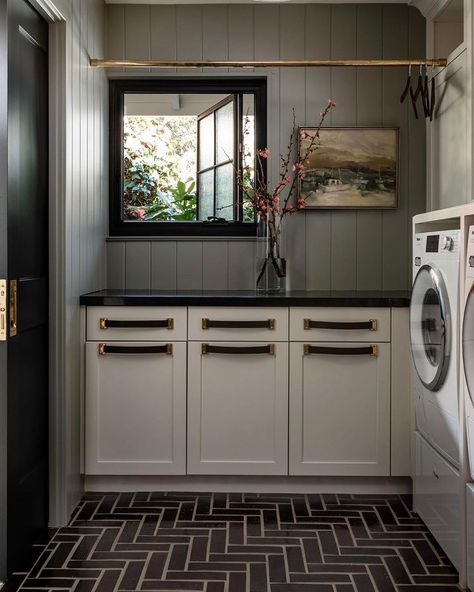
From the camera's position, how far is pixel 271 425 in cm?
307

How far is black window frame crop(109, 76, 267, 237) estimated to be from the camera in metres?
3.69

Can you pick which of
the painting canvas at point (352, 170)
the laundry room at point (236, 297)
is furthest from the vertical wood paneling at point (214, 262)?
the painting canvas at point (352, 170)

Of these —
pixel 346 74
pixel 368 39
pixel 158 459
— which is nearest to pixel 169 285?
pixel 158 459

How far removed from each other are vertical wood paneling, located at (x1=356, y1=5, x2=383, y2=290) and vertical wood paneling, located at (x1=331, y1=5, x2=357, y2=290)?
29 millimetres

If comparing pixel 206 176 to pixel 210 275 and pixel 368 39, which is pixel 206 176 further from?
pixel 368 39

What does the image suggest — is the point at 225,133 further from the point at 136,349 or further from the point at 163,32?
the point at 136,349

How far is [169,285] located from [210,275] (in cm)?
25

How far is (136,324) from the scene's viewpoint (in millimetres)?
3057

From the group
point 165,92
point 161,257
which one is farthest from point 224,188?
point 165,92

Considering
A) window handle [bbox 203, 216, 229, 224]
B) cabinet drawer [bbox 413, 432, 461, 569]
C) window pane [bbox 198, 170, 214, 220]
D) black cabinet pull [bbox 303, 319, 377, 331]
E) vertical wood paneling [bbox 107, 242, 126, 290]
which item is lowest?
cabinet drawer [bbox 413, 432, 461, 569]

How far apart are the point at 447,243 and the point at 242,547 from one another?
1433 millimetres

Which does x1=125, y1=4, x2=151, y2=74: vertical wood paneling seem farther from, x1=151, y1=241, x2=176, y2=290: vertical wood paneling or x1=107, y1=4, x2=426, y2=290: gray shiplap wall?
x1=151, y1=241, x2=176, y2=290: vertical wood paneling

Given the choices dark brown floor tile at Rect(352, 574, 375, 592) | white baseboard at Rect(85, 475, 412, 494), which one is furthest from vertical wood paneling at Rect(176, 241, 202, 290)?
dark brown floor tile at Rect(352, 574, 375, 592)

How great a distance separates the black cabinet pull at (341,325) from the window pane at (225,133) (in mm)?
1214
